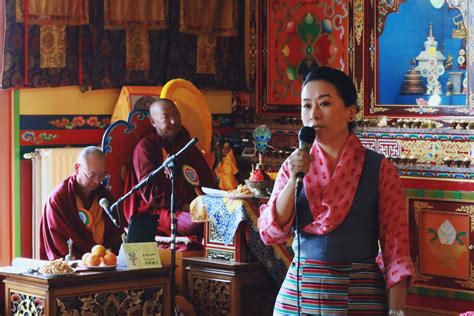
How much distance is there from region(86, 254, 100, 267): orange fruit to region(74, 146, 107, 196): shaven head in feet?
1.78

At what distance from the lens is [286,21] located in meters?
6.72

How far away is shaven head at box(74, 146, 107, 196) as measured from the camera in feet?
16.1

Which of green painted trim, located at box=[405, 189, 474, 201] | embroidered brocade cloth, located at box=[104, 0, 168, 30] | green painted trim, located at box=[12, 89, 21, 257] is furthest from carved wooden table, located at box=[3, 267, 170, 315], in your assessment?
embroidered brocade cloth, located at box=[104, 0, 168, 30]

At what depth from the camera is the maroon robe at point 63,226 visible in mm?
4828

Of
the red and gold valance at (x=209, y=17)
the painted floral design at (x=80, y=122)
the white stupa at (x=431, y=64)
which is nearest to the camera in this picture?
the white stupa at (x=431, y=64)

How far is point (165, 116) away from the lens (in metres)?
5.79

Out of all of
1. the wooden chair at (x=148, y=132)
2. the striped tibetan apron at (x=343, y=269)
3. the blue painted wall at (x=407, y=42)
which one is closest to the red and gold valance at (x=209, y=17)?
the wooden chair at (x=148, y=132)

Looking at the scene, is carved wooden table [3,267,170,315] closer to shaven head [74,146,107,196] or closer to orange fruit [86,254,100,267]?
orange fruit [86,254,100,267]

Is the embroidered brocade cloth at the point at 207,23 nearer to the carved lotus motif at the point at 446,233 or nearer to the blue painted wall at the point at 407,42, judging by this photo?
the blue painted wall at the point at 407,42

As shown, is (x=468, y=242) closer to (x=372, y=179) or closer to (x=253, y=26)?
(x=253, y=26)

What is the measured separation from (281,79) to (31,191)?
6.60 feet

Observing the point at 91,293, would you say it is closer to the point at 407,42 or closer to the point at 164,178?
the point at 164,178

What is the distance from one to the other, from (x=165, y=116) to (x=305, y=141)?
3.35 m

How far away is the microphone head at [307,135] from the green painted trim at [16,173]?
345 centimetres
